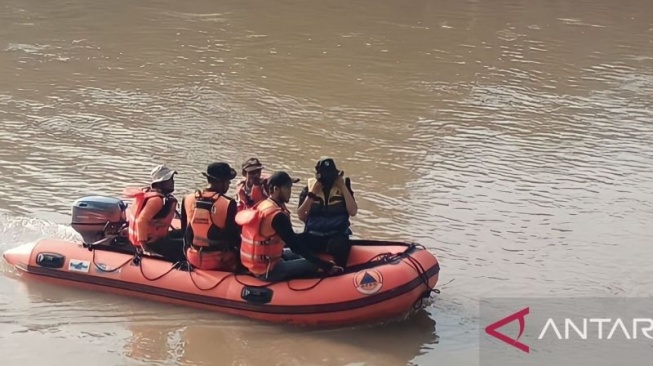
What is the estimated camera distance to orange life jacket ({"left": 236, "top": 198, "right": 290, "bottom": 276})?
6.04 m

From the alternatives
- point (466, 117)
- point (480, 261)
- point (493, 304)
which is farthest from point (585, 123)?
point (493, 304)

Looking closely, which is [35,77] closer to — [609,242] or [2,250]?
[2,250]

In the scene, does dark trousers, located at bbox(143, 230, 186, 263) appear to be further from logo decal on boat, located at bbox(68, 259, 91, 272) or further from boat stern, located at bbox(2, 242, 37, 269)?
boat stern, located at bbox(2, 242, 37, 269)

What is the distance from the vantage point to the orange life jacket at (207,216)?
6199 mm

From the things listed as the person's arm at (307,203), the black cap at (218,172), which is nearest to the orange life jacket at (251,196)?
the person's arm at (307,203)

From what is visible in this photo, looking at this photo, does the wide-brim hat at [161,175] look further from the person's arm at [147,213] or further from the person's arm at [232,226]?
the person's arm at [232,226]

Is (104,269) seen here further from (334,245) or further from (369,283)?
(369,283)

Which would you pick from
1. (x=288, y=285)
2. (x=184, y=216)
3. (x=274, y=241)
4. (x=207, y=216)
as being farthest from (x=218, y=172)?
(x=288, y=285)

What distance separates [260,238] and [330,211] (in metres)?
0.54

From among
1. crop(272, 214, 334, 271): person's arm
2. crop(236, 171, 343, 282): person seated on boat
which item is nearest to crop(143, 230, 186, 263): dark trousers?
crop(236, 171, 343, 282): person seated on boat

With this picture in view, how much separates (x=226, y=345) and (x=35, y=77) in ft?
27.1

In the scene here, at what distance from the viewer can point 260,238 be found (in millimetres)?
6090

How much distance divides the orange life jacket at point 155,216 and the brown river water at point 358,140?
1.58 feet

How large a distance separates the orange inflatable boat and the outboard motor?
15mm
